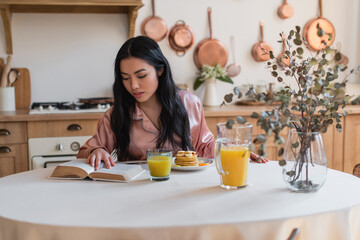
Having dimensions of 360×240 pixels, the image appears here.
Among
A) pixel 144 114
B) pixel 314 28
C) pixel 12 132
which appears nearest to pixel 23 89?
pixel 12 132

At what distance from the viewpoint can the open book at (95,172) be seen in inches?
53.6

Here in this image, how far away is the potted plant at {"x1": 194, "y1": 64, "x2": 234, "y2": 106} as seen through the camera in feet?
10.9

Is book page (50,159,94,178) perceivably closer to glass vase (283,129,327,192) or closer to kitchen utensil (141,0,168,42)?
glass vase (283,129,327,192)

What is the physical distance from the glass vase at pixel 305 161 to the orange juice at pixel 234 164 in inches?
5.0

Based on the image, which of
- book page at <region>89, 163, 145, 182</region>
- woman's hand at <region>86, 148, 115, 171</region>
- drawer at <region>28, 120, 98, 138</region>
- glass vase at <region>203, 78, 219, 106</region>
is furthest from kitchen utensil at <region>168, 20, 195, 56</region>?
book page at <region>89, 163, 145, 182</region>

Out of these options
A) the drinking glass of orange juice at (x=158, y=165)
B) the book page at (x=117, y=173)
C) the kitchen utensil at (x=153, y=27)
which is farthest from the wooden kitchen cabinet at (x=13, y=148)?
the drinking glass of orange juice at (x=158, y=165)

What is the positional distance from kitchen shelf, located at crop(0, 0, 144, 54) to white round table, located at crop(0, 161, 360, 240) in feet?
6.04

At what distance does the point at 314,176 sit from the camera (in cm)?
121

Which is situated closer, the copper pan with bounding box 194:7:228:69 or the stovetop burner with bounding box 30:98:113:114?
the stovetop burner with bounding box 30:98:113:114

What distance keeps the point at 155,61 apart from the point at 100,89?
5.13 ft

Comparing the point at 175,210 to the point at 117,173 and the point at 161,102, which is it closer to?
the point at 117,173

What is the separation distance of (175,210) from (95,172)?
43cm

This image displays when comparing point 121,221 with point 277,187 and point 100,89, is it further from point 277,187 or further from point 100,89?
→ point 100,89

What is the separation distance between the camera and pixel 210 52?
3467mm
